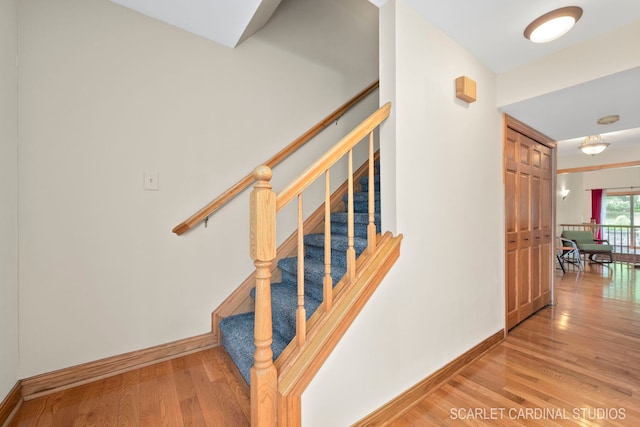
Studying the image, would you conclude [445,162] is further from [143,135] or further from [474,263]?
[143,135]

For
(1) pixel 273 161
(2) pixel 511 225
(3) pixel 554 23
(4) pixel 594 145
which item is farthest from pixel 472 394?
(4) pixel 594 145

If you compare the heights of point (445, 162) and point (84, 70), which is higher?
point (84, 70)

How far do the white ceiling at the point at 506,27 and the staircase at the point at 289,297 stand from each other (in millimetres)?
1322

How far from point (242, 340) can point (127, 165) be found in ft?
4.35

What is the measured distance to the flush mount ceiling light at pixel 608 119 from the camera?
2557 mm

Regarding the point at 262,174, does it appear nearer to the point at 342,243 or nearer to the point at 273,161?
the point at 342,243

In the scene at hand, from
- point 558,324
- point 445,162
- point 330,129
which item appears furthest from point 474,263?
point 330,129

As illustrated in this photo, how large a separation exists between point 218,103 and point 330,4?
5.59 feet

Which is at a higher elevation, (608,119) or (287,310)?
(608,119)

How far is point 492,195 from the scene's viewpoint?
2271mm

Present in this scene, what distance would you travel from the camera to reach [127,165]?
5.89 feet

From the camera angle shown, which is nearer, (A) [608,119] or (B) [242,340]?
(B) [242,340]

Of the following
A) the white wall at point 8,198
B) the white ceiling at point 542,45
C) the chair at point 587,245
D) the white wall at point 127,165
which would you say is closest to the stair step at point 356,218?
the white wall at point 127,165

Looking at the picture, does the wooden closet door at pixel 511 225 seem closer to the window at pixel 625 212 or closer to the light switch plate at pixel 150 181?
the light switch plate at pixel 150 181
